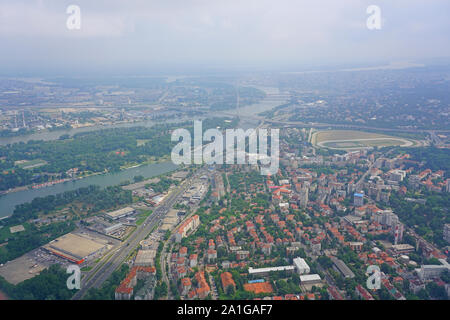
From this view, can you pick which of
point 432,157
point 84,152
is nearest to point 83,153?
point 84,152

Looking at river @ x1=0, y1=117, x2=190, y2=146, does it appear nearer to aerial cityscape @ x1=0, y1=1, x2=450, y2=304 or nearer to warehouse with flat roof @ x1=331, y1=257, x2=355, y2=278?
aerial cityscape @ x1=0, y1=1, x2=450, y2=304

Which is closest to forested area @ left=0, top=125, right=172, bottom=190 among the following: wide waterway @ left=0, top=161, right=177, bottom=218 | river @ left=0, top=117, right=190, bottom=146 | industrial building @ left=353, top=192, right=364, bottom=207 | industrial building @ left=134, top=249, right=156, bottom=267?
wide waterway @ left=0, top=161, right=177, bottom=218

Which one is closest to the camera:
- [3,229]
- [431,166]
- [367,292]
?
[367,292]

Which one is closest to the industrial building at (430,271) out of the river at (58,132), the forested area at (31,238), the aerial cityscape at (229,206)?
the aerial cityscape at (229,206)

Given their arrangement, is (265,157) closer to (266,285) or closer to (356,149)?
(356,149)

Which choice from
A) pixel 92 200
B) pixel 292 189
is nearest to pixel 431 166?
pixel 292 189
